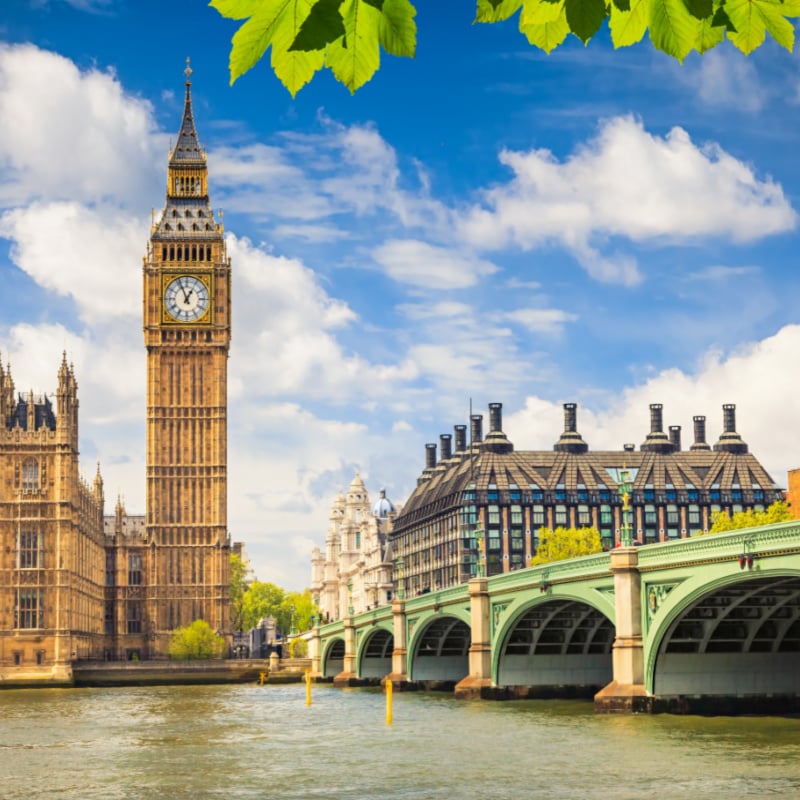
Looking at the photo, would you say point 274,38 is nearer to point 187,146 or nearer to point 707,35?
point 707,35

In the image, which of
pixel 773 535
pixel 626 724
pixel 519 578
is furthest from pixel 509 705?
pixel 773 535

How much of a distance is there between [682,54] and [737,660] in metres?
51.4

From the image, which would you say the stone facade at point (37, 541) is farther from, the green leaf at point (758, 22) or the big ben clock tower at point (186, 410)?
the green leaf at point (758, 22)

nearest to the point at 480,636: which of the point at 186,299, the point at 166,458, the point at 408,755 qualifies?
the point at 408,755

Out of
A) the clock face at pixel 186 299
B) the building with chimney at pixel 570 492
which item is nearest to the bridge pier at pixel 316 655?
the building with chimney at pixel 570 492

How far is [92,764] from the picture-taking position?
142ft

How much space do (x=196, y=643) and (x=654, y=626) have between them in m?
88.3

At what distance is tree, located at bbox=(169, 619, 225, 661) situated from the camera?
13500 cm

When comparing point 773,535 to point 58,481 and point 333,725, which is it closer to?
point 333,725

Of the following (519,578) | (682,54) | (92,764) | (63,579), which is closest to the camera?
(682,54)

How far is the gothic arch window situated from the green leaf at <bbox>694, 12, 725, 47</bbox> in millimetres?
121961

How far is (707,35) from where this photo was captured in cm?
614

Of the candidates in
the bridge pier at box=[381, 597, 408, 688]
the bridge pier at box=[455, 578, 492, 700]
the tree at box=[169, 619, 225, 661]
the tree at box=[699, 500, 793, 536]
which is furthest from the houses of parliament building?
the bridge pier at box=[455, 578, 492, 700]

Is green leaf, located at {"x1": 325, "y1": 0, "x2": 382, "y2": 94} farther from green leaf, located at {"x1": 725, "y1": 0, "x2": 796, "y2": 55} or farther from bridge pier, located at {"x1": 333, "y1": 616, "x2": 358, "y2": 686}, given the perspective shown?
bridge pier, located at {"x1": 333, "y1": 616, "x2": 358, "y2": 686}
